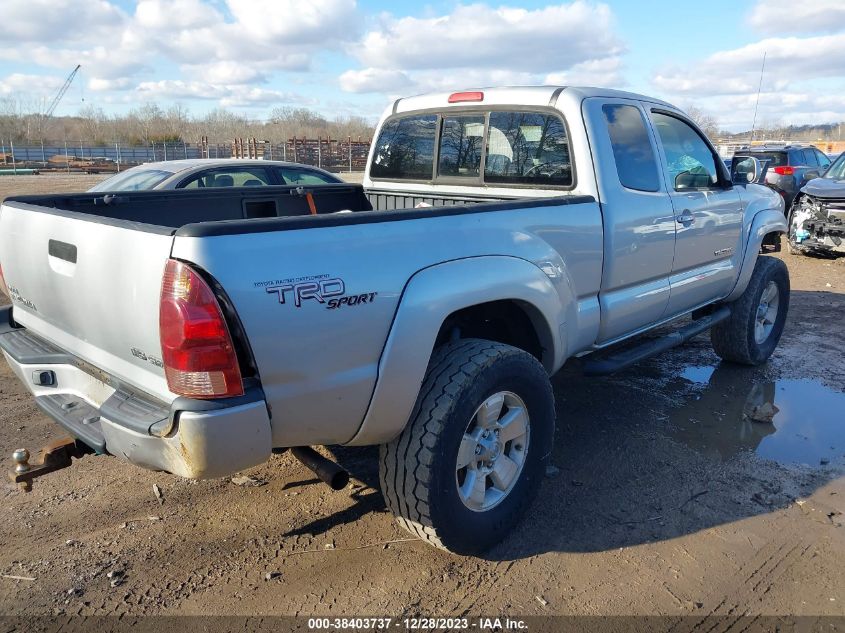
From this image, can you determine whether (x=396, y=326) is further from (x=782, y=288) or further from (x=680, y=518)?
(x=782, y=288)

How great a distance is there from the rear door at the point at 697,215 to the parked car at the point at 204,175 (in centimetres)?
449

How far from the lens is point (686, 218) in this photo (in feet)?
14.5

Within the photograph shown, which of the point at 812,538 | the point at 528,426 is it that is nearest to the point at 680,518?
the point at 812,538

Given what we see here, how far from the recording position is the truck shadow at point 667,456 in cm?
333

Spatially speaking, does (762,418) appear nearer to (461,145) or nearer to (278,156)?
(461,145)

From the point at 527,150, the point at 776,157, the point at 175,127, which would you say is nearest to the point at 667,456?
the point at 527,150

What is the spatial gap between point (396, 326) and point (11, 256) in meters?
2.05

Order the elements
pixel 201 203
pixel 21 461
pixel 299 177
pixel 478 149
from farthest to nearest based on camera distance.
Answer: pixel 299 177 < pixel 478 149 < pixel 201 203 < pixel 21 461

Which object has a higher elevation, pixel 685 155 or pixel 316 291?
pixel 685 155

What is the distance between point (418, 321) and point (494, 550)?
123 cm

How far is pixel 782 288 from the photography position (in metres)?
5.99

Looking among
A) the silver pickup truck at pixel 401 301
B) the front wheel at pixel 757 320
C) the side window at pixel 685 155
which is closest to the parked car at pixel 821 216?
the front wheel at pixel 757 320

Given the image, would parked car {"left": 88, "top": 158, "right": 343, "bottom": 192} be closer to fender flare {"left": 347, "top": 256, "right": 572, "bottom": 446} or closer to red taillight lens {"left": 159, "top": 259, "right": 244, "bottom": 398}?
fender flare {"left": 347, "top": 256, "right": 572, "bottom": 446}

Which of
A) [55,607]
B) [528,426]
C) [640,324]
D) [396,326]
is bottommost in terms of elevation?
[55,607]
